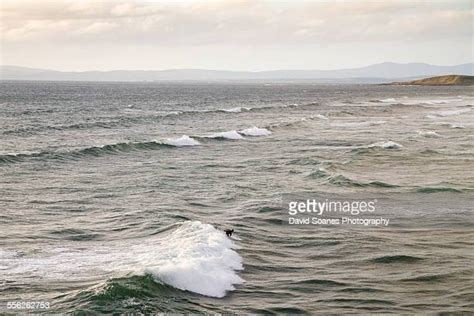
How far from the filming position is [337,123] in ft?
198

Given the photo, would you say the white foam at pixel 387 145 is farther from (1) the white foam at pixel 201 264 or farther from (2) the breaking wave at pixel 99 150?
(1) the white foam at pixel 201 264

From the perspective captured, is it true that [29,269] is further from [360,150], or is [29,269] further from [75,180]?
[360,150]

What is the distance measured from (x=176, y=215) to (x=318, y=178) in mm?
8893

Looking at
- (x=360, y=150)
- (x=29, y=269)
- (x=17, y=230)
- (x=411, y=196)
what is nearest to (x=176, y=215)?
(x=17, y=230)

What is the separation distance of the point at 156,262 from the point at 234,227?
4.75 metres

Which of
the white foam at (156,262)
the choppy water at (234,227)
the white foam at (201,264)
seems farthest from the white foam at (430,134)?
the white foam at (201,264)

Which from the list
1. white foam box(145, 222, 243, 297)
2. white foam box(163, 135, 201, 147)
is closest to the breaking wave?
white foam box(163, 135, 201, 147)

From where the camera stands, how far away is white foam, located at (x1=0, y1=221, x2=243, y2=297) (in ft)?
43.7

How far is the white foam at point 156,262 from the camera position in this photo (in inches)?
524

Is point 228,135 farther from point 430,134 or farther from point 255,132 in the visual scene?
point 430,134

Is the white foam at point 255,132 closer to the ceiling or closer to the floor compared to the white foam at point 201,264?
closer to the ceiling

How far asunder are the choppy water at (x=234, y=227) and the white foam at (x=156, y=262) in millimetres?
44

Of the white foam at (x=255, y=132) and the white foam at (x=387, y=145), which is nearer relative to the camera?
the white foam at (x=387, y=145)

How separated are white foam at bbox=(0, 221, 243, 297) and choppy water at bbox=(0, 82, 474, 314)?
4cm
